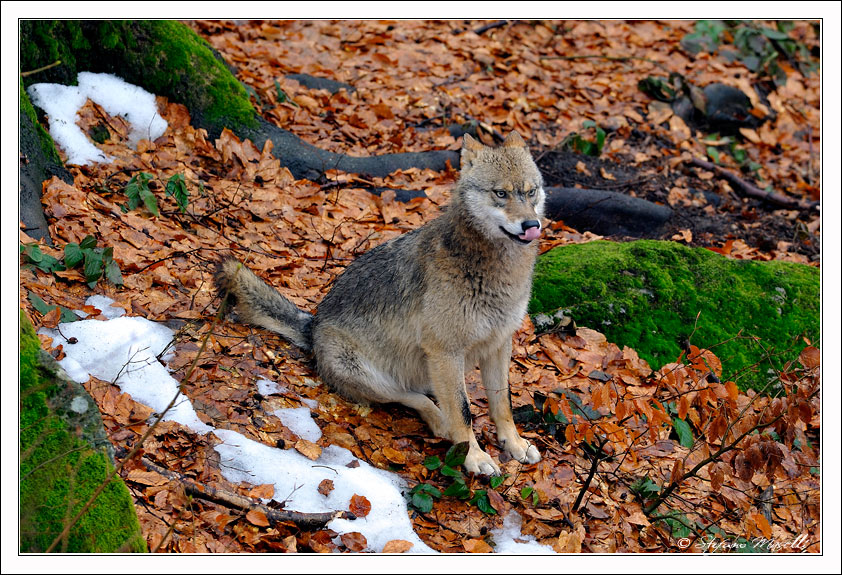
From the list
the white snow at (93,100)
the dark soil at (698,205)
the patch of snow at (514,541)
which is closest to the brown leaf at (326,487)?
the patch of snow at (514,541)

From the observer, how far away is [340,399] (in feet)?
19.2

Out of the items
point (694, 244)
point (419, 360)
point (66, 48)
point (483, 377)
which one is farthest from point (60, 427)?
point (694, 244)

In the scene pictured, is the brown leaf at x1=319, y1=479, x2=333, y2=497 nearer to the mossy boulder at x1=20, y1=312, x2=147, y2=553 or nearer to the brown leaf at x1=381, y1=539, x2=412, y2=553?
the brown leaf at x1=381, y1=539, x2=412, y2=553

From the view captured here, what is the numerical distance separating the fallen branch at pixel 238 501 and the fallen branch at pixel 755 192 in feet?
29.5

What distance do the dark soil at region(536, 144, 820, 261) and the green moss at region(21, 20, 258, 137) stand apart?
14.4ft

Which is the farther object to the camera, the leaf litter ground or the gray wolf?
the gray wolf

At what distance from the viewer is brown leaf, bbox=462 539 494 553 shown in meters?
4.54

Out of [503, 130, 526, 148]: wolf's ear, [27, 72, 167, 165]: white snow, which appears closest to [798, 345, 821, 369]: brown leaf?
[503, 130, 526, 148]: wolf's ear

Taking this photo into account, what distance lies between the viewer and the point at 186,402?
498cm

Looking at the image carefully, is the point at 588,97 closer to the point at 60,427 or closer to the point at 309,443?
the point at 309,443

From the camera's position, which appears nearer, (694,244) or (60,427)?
(60,427)

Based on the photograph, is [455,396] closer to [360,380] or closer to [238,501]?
[360,380]

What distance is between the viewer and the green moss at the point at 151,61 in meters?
7.17

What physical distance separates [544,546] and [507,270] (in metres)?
2.01
